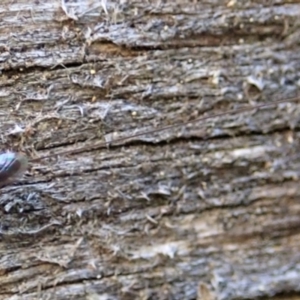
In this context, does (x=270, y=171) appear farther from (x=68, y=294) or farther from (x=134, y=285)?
(x=68, y=294)

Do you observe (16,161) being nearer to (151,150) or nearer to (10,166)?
(10,166)

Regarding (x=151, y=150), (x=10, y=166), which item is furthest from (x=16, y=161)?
(x=151, y=150)

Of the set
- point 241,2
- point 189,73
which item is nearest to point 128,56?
point 189,73

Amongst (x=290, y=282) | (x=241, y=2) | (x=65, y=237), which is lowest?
(x=290, y=282)
